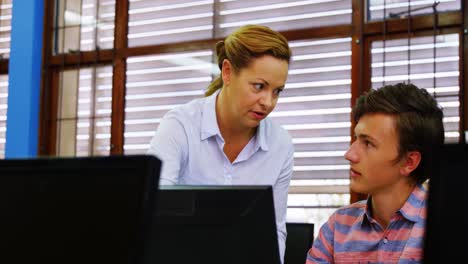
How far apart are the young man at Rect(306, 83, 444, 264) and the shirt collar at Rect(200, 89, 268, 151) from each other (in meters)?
0.44

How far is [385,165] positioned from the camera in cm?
153

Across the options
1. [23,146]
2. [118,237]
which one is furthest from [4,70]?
[118,237]

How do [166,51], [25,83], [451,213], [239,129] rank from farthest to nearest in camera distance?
[25,83] < [166,51] < [239,129] < [451,213]

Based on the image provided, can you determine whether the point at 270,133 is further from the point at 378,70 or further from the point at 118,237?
the point at 378,70

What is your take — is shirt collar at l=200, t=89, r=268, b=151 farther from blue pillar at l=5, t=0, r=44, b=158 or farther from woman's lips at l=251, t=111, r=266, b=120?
blue pillar at l=5, t=0, r=44, b=158

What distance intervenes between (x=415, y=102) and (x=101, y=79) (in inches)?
135

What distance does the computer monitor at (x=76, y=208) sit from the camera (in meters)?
0.70

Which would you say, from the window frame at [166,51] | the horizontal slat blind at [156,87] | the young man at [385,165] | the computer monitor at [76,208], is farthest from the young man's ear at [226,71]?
the horizontal slat blind at [156,87]

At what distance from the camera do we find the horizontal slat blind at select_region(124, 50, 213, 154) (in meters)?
4.35

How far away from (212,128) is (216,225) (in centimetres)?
90

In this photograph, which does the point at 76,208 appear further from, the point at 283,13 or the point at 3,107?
the point at 3,107

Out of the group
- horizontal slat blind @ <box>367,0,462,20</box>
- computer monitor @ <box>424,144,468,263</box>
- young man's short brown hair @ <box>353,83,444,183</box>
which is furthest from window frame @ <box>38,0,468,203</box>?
computer monitor @ <box>424,144,468,263</box>

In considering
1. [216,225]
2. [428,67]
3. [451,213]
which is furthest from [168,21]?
[451,213]

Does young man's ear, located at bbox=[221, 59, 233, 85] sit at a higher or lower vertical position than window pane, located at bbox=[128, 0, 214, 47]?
lower
